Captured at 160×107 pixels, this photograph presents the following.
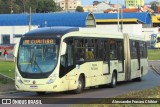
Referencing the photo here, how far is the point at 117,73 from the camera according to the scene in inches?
1078

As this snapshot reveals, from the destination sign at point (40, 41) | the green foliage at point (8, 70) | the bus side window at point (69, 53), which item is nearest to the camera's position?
the destination sign at point (40, 41)

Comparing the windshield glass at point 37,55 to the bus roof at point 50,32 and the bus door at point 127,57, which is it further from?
the bus door at point 127,57

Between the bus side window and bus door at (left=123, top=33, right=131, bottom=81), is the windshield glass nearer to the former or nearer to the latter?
the bus side window

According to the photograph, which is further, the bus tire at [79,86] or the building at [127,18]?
the building at [127,18]

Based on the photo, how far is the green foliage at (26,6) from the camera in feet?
522

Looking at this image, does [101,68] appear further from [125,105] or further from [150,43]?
[150,43]

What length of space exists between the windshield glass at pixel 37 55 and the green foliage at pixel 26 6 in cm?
13838

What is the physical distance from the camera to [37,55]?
20.6 m

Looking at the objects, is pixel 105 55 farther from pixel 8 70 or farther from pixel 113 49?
pixel 8 70

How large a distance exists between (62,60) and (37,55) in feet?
3.48

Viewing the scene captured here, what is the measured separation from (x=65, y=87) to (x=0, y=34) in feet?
277

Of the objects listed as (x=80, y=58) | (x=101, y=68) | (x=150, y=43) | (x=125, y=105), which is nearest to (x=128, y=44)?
(x=101, y=68)

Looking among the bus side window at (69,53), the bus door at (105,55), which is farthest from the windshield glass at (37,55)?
the bus door at (105,55)

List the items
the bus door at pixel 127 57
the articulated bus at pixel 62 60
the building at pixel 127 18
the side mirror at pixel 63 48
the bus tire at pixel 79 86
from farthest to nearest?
the building at pixel 127 18 → the bus door at pixel 127 57 → the bus tire at pixel 79 86 → the side mirror at pixel 63 48 → the articulated bus at pixel 62 60
